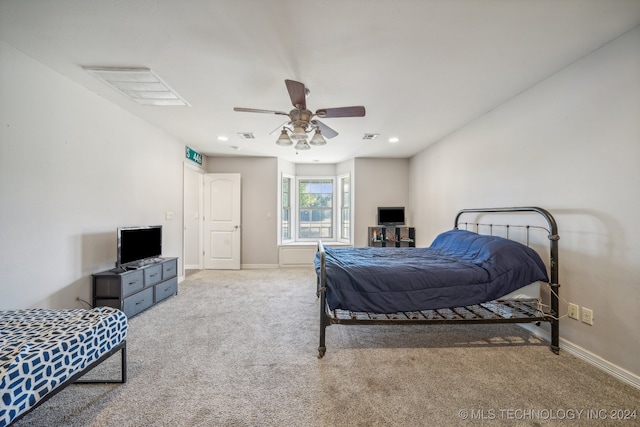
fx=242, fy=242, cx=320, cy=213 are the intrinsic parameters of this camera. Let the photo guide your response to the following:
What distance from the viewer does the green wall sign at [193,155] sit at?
4621 mm

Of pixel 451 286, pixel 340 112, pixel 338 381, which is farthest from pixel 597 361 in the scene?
pixel 340 112

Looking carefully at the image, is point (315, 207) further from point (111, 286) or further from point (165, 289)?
point (111, 286)

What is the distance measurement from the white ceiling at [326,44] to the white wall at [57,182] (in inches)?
8.9

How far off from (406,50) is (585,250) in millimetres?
2242

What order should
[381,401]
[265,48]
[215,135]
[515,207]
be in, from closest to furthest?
[381,401] → [265,48] → [515,207] → [215,135]

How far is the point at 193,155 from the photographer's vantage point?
4.84m

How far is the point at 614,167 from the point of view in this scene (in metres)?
1.84

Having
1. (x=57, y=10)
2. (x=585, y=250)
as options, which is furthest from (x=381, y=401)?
(x=57, y=10)

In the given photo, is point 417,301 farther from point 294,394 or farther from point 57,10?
point 57,10

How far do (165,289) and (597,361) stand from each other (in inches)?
182

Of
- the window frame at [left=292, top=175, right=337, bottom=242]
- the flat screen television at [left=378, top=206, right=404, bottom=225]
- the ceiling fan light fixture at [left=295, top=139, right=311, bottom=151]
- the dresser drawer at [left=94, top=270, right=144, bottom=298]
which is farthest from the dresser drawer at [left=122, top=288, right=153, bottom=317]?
the flat screen television at [left=378, top=206, right=404, bottom=225]

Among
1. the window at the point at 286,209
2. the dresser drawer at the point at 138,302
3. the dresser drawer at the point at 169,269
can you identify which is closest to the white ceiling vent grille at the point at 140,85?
the dresser drawer at the point at 169,269

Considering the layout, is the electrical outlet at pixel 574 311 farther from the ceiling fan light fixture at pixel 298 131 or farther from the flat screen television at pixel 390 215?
the flat screen television at pixel 390 215

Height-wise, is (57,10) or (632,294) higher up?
(57,10)
